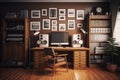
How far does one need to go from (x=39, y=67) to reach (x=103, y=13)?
3.29m

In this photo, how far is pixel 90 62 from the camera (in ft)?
18.3

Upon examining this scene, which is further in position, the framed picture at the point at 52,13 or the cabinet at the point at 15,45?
the framed picture at the point at 52,13

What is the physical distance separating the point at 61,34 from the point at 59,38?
18cm

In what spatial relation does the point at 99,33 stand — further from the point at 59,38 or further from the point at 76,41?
the point at 59,38

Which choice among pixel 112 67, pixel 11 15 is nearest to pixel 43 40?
pixel 11 15

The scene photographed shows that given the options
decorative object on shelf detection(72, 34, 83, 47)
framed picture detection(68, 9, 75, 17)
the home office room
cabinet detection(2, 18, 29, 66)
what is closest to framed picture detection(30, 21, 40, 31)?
the home office room

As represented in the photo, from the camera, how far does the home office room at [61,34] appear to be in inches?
201

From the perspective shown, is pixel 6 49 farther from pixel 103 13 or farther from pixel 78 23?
pixel 103 13

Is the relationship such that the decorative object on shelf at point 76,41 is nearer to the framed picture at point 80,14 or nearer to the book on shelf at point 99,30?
the book on shelf at point 99,30

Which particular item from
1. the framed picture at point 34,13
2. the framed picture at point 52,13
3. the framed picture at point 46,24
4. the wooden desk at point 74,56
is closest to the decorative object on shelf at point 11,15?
the framed picture at point 34,13

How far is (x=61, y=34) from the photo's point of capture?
5.55 m

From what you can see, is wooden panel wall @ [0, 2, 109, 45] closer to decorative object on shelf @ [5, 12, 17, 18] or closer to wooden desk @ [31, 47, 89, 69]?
decorative object on shelf @ [5, 12, 17, 18]

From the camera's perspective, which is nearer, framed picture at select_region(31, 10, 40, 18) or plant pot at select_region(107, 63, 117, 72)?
plant pot at select_region(107, 63, 117, 72)

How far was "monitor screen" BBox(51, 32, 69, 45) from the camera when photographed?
18.1 ft
